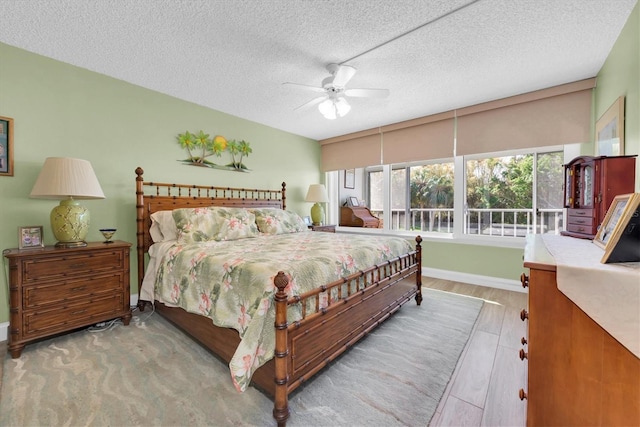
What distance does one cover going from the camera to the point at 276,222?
3.38 metres

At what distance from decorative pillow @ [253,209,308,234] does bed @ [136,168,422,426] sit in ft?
0.06

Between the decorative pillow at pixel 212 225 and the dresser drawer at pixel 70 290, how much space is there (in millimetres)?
658

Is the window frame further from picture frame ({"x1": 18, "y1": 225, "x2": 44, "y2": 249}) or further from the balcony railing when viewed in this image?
picture frame ({"x1": 18, "y1": 225, "x2": 44, "y2": 249})

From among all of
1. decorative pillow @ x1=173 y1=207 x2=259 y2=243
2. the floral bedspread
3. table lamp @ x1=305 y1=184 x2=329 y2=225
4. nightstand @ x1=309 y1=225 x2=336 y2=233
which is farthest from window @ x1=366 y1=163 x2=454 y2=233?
decorative pillow @ x1=173 y1=207 x2=259 y2=243

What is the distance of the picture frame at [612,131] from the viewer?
2.02 m

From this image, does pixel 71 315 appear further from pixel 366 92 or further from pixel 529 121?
pixel 529 121

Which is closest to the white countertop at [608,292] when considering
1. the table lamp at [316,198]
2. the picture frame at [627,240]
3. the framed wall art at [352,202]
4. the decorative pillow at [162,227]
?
the picture frame at [627,240]

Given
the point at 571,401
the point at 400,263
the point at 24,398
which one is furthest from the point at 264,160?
the point at 571,401

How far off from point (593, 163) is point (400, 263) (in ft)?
5.13

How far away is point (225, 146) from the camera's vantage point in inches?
144

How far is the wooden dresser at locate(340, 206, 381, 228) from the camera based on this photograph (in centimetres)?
506

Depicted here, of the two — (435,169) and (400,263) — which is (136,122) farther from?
(435,169)

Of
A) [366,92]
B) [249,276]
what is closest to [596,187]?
[366,92]

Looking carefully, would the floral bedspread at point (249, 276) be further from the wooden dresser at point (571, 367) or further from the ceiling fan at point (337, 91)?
the ceiling fan at point (337, 91)
